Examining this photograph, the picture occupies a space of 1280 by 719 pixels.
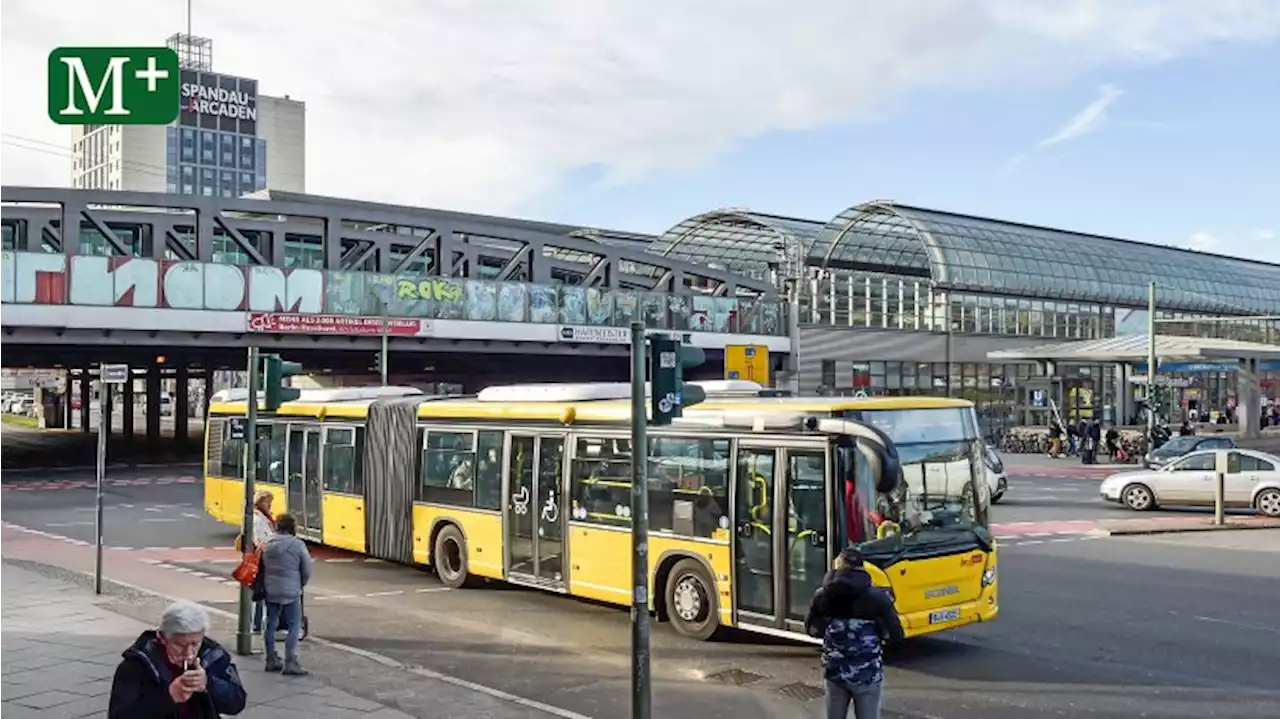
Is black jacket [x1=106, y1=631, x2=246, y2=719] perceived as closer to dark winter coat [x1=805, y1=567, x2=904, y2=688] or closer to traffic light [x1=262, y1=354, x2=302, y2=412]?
dark winter coat [x1=805, y1=567, x2=904, y2=688]

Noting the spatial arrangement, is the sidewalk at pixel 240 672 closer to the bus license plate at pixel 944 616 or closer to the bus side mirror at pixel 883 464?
the bus side mirror at pixel 883 464

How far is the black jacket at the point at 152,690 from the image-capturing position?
4.88m

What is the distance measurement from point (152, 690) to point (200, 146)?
593 ft

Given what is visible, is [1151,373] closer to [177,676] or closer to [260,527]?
[260,527]

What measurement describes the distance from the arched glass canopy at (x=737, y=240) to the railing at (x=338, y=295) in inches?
350

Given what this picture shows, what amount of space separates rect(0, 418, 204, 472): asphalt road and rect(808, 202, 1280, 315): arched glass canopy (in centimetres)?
3370

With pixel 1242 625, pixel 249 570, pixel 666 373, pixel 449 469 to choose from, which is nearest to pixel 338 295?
pixel 449 469

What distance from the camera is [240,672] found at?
10789 mm

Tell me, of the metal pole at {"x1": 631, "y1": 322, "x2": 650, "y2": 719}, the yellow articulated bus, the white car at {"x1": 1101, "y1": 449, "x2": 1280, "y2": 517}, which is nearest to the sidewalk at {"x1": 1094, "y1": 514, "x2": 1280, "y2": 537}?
the white car at {"x1": 1101, "y1": 449, "x2": 1280, "y2": 517}

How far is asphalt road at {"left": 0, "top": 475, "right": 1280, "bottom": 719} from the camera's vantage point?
10391mm

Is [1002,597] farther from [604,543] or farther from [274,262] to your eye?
[274,262]

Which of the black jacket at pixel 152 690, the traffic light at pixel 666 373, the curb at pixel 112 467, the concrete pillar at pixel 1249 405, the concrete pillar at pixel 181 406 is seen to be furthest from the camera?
the concrete pillar at pixel 181 406


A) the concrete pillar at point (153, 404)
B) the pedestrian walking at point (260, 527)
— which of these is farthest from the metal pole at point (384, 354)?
the pedestrian walking at point (260, 527)

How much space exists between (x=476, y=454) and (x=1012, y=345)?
56655 mm
